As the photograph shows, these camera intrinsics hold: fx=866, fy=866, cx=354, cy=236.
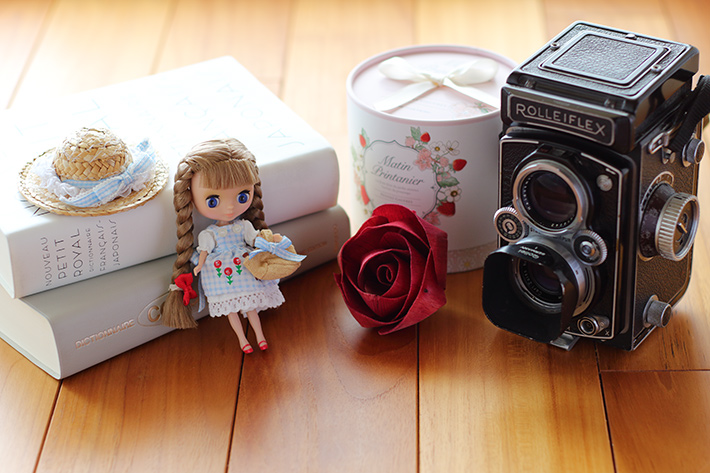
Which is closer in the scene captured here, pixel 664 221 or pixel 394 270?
pixel 664 221

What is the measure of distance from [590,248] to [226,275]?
336 mm

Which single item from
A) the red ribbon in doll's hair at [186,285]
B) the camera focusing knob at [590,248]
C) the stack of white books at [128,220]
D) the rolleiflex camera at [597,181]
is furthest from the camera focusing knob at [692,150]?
the red ribbon in doll's hair at [186,285]

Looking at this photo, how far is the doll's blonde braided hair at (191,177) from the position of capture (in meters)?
0.80

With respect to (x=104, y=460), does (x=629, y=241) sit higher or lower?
higher

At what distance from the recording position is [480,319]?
88cm

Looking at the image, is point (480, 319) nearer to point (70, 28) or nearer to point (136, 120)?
point (136, 120)

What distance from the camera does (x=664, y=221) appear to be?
73 cm

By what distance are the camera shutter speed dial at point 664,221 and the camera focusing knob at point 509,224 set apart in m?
0.11

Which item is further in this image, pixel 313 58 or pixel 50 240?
pixel 313 58

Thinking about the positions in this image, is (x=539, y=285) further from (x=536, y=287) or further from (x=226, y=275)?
(x=226, y=275)

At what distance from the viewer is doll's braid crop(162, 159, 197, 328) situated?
81cm

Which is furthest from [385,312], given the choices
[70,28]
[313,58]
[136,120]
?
[70,28]

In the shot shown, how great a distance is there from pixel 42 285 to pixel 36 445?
5.7 inches

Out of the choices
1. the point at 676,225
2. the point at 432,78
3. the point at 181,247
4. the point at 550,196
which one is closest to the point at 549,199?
the point at 550,196
